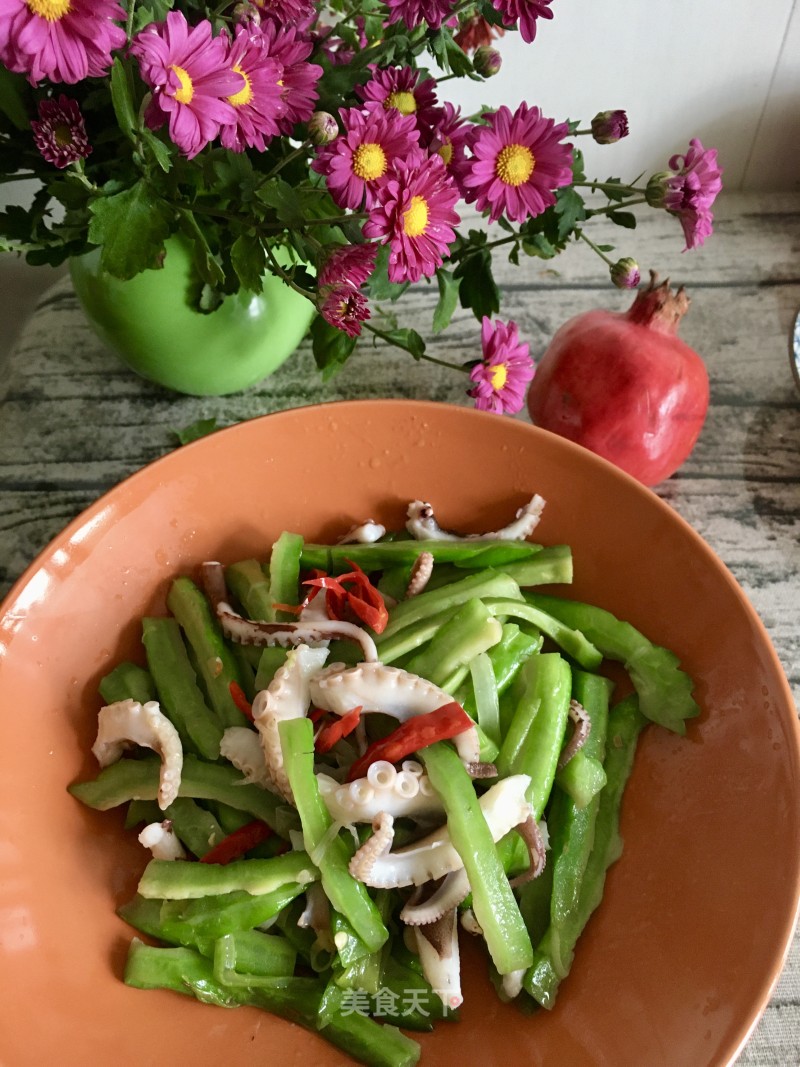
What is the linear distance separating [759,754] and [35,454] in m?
0.97

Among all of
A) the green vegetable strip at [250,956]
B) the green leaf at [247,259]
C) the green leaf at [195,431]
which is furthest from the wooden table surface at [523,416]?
the green vegetable strip at [250,956]

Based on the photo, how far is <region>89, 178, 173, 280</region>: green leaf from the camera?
27.5 inches

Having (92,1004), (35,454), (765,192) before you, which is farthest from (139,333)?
(765,192)

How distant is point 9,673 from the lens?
790 mm

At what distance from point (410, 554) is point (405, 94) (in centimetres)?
44

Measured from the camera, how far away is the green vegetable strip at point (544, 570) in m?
0.91

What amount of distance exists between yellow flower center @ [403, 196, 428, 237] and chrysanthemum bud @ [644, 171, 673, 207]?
27 centimetres

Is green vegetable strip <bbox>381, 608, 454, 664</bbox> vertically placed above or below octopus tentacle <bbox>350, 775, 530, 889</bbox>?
above

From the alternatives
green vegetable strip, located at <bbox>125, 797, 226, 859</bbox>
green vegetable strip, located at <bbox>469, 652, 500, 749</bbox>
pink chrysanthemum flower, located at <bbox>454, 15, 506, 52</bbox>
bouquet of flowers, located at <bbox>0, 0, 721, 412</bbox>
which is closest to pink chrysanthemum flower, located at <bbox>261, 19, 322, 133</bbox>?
bouquet of flowers, located at <bbox>0, 0, 721, 412</bbox>

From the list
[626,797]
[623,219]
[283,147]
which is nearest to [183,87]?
[283,147]

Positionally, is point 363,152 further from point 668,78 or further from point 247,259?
point 668,78

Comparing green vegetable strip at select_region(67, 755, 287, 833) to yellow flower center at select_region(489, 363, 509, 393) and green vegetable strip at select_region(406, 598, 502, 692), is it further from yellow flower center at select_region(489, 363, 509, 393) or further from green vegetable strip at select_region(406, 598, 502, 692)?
yellow flower center at select_region(489, 363, 509, 393)

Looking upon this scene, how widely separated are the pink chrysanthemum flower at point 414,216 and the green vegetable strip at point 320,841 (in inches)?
16.1

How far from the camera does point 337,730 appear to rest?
776mm
